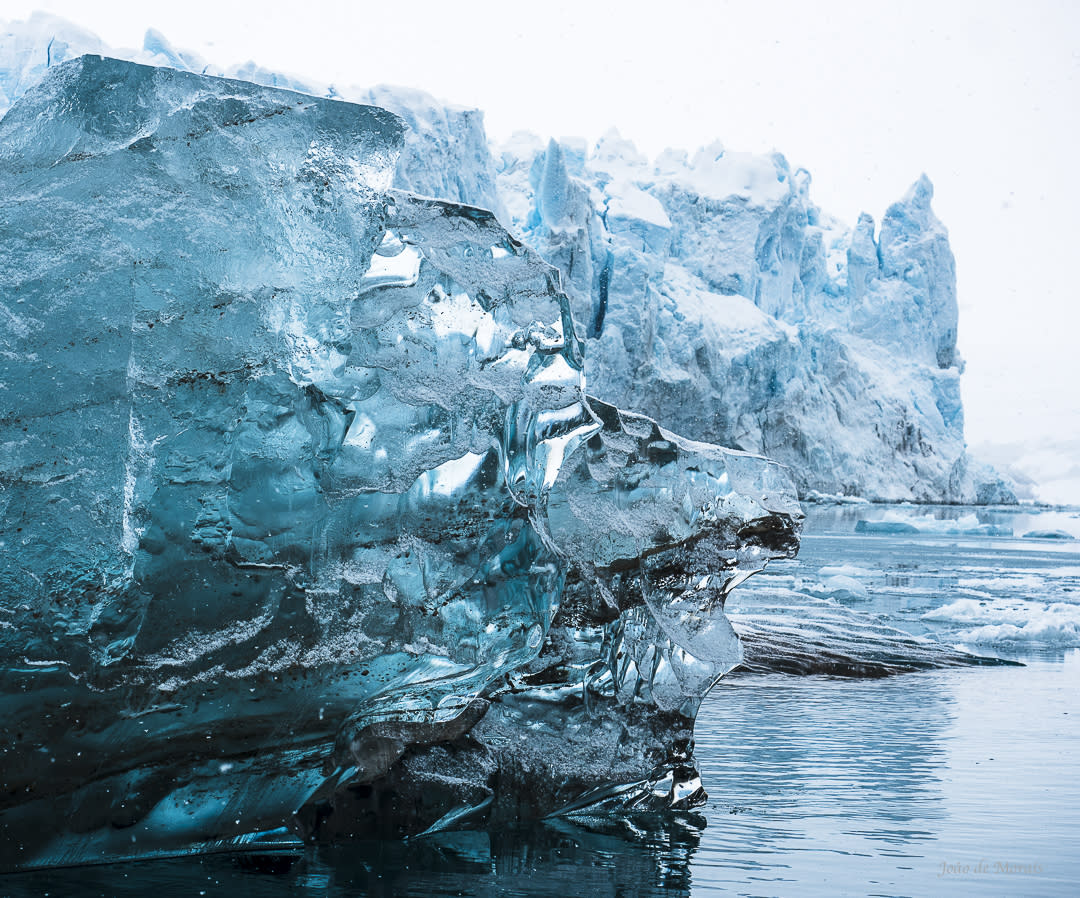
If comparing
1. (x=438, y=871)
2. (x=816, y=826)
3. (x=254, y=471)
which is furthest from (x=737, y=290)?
(x=438, y=871)

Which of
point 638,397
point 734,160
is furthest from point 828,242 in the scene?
point 638,397

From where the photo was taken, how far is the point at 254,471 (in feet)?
8.77

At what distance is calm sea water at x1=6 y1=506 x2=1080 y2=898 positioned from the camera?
2.41m

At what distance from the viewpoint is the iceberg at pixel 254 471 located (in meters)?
2.51

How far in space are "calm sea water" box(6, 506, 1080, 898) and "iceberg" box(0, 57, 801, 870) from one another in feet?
0.70

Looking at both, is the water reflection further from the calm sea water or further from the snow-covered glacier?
the snow-covered glacier

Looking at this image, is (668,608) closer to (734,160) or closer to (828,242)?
(734,160)

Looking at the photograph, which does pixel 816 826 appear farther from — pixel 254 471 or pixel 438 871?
pixel 254 471

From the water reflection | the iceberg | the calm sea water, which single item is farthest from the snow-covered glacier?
the water reflection

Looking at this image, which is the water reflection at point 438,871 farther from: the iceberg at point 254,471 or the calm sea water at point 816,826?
the iceberg at point 254,471

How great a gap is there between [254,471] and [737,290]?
157 ft

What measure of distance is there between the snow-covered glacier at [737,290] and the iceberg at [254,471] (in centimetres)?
2918

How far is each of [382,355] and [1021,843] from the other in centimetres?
221

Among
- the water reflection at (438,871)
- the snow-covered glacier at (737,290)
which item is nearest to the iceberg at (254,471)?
the water reflection at (438,871)
